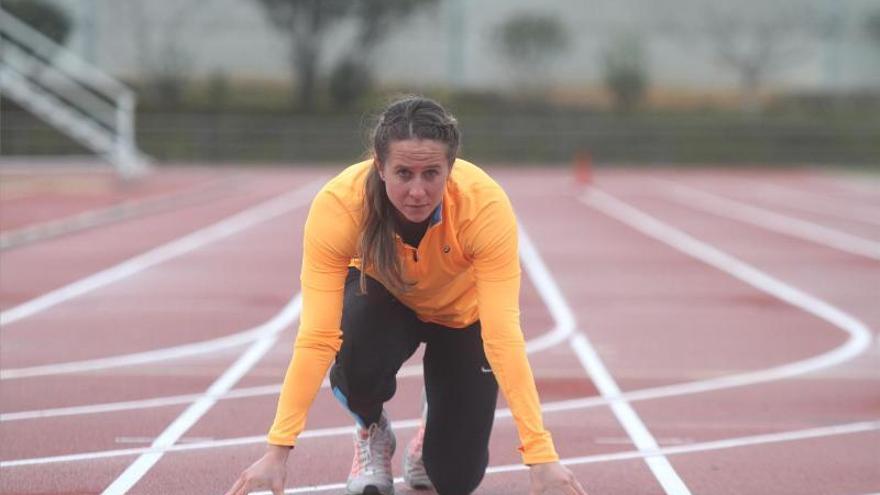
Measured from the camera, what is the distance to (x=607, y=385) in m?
7.89

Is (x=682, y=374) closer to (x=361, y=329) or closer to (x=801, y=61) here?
(x=361, y=329)

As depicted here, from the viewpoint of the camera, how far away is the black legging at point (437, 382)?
204 inches

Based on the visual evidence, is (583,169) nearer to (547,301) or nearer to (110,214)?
(110,214)

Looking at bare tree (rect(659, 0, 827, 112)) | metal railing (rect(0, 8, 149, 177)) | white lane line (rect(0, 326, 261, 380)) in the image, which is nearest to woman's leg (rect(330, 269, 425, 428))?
white lane line (rect(0, 326, 261, 380))

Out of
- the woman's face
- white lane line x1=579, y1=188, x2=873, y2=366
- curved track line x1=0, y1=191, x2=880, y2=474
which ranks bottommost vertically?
white lane line x1=579, y1=188, x2=873, y2=366

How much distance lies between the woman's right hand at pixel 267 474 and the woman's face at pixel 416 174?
872 mm

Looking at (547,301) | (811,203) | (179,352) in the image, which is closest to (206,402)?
(179,352)

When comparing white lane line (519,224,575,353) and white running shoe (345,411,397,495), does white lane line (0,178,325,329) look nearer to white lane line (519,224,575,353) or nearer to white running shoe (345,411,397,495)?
white lane line (519,224,575,353)

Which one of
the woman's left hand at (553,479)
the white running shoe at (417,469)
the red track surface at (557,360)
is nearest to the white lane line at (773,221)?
the red track surface at (557,360)

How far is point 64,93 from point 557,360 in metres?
20.0

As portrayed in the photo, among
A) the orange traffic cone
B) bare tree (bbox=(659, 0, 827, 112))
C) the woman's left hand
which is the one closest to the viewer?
the woman's left hand

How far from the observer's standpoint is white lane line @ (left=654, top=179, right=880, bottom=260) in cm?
1689

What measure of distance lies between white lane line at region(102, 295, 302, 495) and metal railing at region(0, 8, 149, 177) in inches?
561

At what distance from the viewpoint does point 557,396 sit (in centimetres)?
752
